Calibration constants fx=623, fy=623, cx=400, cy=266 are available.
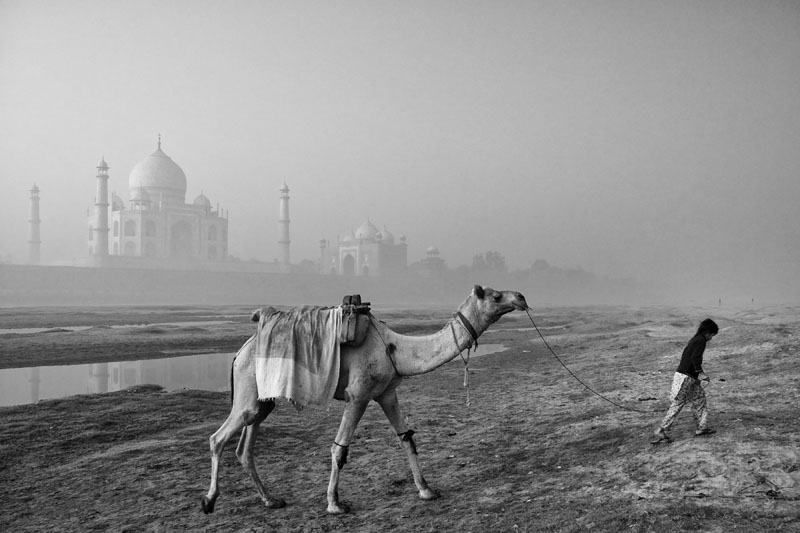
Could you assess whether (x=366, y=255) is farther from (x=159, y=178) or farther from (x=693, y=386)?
(x=693, y=386)

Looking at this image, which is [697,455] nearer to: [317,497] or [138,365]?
[317,497]

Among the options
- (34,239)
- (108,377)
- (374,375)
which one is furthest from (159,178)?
(374,375)

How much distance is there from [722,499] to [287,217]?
73467mm

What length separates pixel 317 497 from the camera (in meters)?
5.50

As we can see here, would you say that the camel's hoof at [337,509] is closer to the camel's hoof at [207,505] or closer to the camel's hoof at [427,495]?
the camel's hoof at [427,495]

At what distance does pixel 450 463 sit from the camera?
6.47 meters

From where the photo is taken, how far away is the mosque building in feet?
212

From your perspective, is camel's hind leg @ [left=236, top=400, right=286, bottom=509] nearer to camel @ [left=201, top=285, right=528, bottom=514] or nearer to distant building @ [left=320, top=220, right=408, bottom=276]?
camel @ [left=201, top=285, right=528, bottom=514]

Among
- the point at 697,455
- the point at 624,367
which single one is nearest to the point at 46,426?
the point at 697,455

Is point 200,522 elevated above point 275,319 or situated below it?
below

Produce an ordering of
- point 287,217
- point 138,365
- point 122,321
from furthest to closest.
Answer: point 287,217 < point 122,321 < point 138,365

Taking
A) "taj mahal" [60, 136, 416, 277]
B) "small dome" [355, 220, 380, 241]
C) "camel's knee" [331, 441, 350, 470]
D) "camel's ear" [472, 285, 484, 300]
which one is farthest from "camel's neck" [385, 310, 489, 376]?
"small dome" [355, 220, 380, 241]

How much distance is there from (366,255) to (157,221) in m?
28.6

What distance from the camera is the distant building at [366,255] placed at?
8569cm
